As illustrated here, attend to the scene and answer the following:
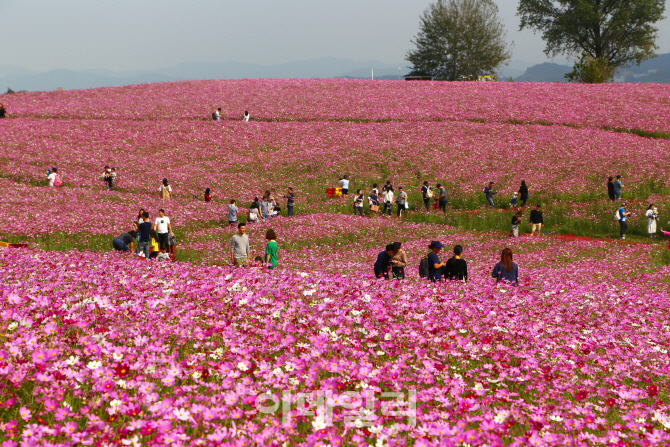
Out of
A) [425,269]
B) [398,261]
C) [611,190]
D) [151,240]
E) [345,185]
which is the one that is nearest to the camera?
[398,261]

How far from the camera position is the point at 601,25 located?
7444 centimetres

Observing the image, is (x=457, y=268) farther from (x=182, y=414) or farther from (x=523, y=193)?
(x=523, y=193)

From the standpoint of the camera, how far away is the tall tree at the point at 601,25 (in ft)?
233

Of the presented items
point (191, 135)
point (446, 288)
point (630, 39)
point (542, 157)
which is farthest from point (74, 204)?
point (630, 39)

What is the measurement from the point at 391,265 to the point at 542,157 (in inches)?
1152

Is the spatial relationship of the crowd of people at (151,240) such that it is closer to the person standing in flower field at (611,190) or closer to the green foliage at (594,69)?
the person standing in flower field at (611,190)

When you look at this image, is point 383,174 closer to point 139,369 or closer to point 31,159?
point 31,159

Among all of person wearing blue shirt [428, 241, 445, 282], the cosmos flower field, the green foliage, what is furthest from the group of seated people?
the green foliage

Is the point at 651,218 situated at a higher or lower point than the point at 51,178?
lower

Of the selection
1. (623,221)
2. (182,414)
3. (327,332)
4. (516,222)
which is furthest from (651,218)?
(182,414)

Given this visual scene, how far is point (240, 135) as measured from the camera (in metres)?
44.9

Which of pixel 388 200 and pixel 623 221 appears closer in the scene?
pixel 623 221

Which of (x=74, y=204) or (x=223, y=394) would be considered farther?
(x=74, y=204)

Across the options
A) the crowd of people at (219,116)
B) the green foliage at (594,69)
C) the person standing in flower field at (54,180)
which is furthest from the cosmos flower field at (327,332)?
the green foliage at (594,69)
